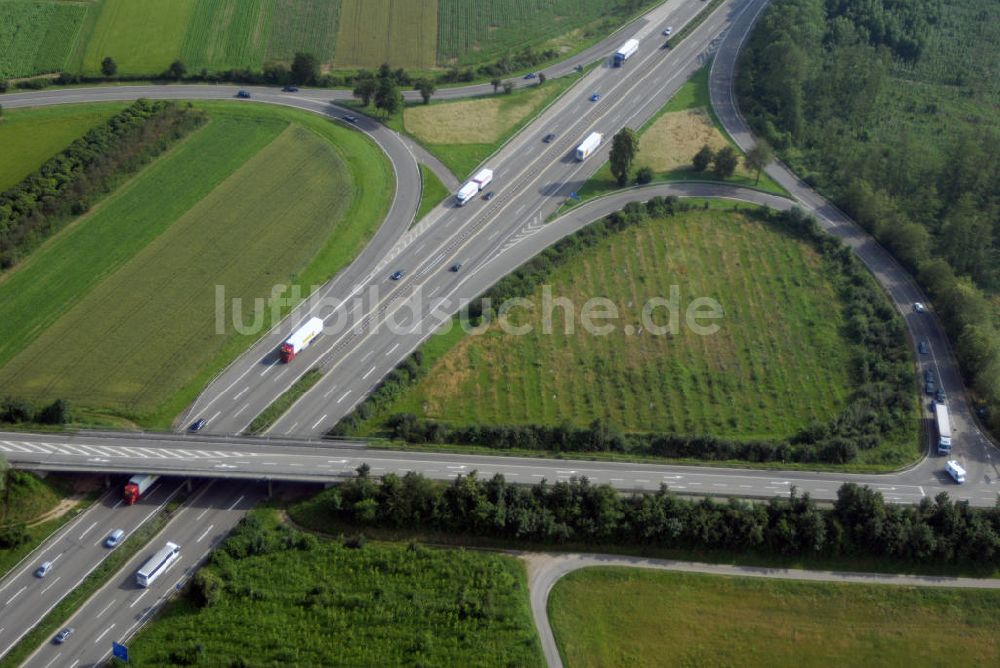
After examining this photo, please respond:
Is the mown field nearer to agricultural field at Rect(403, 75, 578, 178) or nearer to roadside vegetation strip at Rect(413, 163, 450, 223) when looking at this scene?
roadside vegetation strip at Rect(413, 163, 450, 223)

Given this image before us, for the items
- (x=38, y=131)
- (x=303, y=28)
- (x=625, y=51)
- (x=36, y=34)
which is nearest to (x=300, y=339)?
(x=38, y=131)

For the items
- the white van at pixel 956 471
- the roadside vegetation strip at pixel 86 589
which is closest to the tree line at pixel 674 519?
the white van at pixel 956 471

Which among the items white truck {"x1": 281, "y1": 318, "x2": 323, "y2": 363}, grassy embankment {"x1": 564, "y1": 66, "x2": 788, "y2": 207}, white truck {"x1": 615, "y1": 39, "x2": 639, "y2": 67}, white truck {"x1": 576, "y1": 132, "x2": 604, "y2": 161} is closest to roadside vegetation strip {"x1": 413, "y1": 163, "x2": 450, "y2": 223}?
grassy embankment {"x1": 564, "y1": 66, "x2": 788, "y2": 207}

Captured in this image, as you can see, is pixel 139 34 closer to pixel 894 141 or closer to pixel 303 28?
pixel 303 28

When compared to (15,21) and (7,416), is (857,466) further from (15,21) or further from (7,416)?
(15,21)

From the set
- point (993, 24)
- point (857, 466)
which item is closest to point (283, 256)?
point (857, 466)
